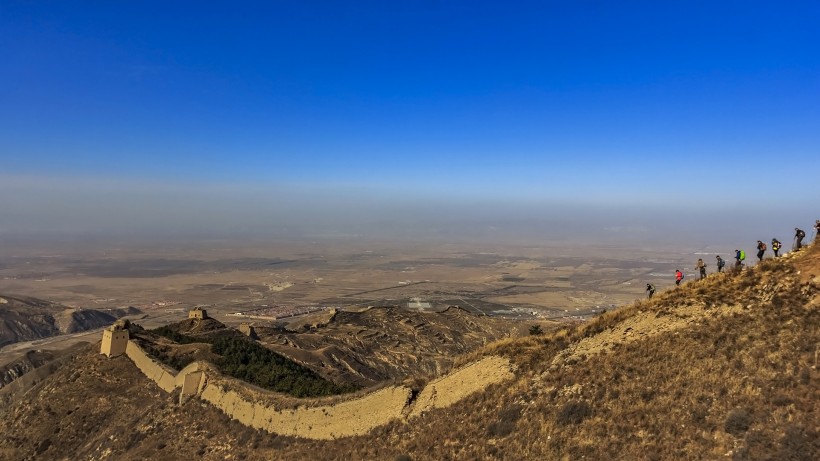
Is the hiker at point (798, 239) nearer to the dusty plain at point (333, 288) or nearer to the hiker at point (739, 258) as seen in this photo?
the hiker at point (739, 258)

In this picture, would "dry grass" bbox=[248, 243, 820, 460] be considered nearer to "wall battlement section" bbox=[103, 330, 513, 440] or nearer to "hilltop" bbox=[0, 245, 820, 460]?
"hilltop" bbox=[0, 245, 820, 460]

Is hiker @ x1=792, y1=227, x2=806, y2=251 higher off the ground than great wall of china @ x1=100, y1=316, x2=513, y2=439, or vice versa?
hiker @ x1=792, y1=227, x2=806, y2=251

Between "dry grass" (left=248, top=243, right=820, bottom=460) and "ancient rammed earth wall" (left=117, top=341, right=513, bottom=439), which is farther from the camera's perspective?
"ancient rammed earth wall" (left=117, top=341, right=513, bottom=439)

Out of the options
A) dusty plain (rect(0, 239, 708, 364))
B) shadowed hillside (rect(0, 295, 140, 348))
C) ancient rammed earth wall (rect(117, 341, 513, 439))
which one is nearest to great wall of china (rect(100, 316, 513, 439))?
ancient rammed earth wall (rect(117, 341, 513, 439))

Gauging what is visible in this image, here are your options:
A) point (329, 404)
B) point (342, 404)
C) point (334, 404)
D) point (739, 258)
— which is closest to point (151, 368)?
point (329, 404)

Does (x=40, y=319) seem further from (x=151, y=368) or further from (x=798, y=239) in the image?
(x=798, y=239)

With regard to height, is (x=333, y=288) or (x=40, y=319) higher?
(x=40, y=319)
